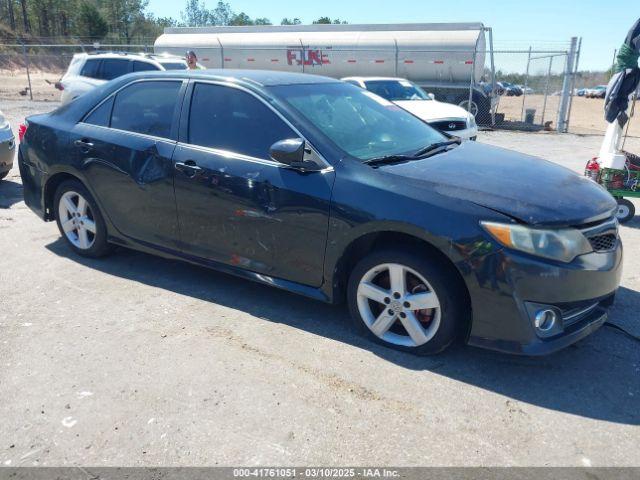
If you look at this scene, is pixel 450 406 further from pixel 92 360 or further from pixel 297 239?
pixel 92 360

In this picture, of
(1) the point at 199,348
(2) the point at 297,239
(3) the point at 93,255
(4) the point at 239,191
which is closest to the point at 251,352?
(1) the point at 199,348

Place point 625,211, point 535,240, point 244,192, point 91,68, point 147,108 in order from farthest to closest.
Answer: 1. point 91,68
2. point 625,211
3. point 147,108
4. point 244,192
5. point 535,240

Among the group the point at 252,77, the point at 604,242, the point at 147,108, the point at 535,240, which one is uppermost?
the point at 252,77

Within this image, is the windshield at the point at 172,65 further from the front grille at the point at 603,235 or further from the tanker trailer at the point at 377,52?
the front grille at the point at 603,235

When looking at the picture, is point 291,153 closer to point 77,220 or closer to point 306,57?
point 77,220

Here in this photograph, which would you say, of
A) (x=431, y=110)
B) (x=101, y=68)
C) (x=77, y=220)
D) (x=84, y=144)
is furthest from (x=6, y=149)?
(x=431, y=110)

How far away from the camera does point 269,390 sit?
317 cm

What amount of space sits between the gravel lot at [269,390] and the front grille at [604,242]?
0.72 meters

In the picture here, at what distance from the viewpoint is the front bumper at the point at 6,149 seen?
7.71 meters

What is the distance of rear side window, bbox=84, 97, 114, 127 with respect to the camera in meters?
4.82

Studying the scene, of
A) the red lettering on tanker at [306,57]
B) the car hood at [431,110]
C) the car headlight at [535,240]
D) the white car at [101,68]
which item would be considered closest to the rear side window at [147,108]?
the car headlight at [535,240]

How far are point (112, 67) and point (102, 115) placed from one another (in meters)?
9.61

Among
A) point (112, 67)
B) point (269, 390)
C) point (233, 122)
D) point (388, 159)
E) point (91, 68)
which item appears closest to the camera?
point (269, 390)

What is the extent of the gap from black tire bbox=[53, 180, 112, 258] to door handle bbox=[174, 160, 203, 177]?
1176mm
